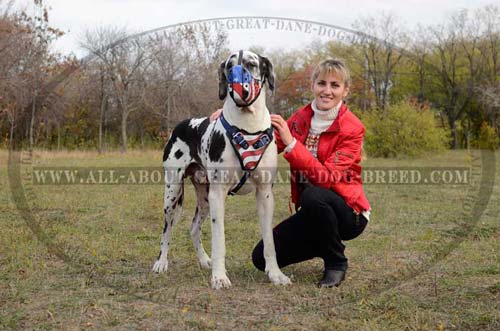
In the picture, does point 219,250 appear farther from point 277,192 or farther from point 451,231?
point 277,192

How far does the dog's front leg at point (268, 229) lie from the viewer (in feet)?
15.1

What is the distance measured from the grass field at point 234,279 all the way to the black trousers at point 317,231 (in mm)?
220

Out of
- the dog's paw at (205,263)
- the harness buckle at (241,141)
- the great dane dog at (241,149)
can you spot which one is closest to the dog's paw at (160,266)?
the dog's paw at (205,263)

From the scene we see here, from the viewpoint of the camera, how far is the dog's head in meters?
4.13

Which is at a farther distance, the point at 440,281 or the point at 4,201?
the point at 4,201

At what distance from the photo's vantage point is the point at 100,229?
293 inches

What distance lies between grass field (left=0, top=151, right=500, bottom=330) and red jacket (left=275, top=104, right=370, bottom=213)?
85cm

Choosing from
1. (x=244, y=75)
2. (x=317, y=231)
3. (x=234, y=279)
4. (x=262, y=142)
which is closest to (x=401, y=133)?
(x=317, y=231)

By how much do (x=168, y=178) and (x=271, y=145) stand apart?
4.71ft

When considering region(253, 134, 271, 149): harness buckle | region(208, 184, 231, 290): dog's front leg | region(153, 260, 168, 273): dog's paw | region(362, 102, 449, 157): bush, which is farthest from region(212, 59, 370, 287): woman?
region(362, 102, 449, 157): bush

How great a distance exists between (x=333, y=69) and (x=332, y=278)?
185 centimetres

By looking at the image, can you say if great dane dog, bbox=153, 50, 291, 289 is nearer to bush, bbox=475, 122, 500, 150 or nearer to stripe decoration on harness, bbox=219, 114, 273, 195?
stripe decoration on harness, bbox=219, 114, 273, 195

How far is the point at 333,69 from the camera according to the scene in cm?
477

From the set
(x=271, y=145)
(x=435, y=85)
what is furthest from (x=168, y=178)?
(x=435, y=85)
